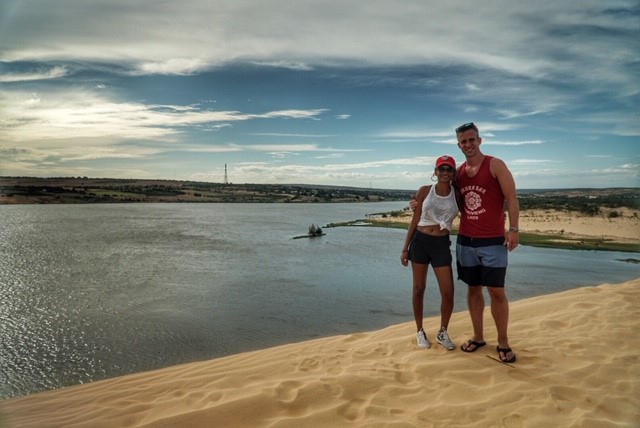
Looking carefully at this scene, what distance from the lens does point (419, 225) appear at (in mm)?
5492

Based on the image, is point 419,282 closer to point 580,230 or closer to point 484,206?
point 484,206

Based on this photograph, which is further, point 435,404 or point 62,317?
point 62,317

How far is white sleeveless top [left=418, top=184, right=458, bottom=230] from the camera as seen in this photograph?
17.0ft

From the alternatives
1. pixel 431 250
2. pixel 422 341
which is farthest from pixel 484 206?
pixel 422 341

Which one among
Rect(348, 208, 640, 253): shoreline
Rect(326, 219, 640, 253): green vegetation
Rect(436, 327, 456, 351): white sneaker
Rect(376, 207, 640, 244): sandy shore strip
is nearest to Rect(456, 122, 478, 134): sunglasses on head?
Rect(436, 327, 456, 351): white sneaker

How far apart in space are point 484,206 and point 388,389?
2.34 meters

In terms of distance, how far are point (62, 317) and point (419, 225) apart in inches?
368

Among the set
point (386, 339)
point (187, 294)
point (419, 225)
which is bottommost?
point (187, 294)

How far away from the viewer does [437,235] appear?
533cm

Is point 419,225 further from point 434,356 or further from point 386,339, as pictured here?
point 386,339

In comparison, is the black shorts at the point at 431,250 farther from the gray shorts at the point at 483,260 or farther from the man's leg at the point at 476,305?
the man's leg at the point at 476,305

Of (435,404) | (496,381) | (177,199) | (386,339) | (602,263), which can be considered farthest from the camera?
(177,199)

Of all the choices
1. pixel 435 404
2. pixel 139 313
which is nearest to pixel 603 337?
pixel 435 404

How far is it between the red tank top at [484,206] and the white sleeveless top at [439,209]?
0.79ft
